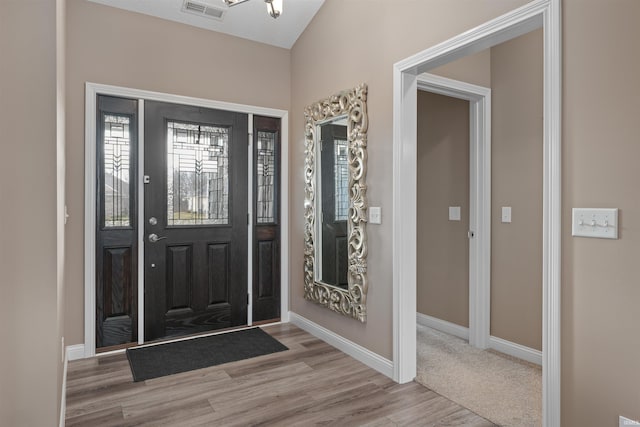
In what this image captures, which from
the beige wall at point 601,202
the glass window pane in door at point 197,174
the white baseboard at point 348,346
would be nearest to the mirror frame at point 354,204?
the white baseboard at point 348,346

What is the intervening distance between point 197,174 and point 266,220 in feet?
2.66

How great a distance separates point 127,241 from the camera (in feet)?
11.0

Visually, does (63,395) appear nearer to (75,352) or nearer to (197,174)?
(75,352)

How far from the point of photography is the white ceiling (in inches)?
132

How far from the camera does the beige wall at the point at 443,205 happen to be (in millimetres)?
3670

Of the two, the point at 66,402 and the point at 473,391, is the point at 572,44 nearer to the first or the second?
the point at 473,391

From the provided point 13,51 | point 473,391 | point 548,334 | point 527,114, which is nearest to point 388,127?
point 527,114

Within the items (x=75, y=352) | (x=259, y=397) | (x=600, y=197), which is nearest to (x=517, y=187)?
(x=600, y=197)

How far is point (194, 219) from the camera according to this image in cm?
365

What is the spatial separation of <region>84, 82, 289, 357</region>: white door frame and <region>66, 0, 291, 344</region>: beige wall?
1.9 inches

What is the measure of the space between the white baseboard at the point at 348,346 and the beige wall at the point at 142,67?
1.87 m

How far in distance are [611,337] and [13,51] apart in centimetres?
251

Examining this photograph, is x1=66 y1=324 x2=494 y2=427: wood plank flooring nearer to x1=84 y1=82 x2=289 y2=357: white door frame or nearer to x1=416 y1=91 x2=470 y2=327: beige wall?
x1=84 y1=82 x2=289 y2=357: white door frame

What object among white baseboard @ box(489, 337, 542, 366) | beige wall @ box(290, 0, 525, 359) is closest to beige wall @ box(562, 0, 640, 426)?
beige wall @ box(290, 0, 525, 359)
